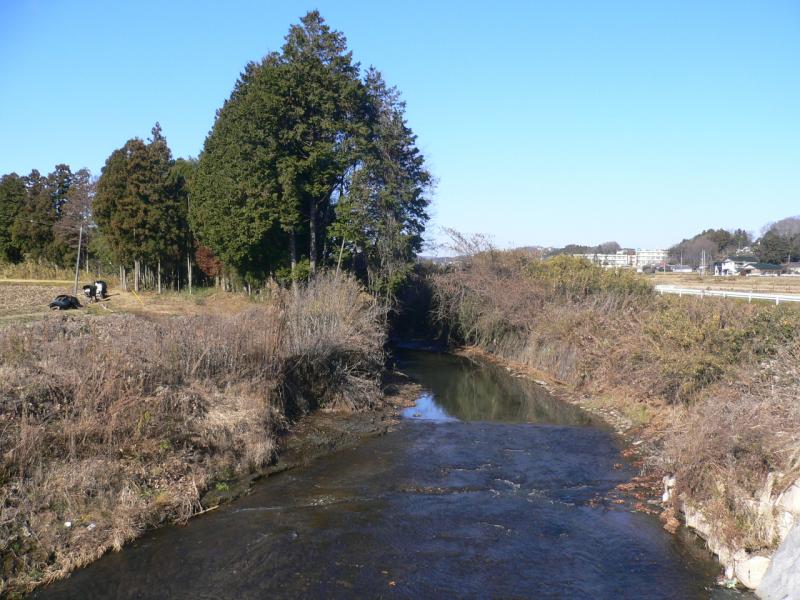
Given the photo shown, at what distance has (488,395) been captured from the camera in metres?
25.2

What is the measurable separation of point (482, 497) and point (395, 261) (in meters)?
19.0

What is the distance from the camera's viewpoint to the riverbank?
435 inches

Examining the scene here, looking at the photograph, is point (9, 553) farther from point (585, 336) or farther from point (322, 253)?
point (322, 253)

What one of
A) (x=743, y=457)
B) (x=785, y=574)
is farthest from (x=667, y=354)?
(x=785, y=574)

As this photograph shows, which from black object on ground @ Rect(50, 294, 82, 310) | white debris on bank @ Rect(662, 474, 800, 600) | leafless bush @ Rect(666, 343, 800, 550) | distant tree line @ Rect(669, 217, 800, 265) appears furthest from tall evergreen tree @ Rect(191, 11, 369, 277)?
distant tree line @ Rect(669, 217, 800, 265)

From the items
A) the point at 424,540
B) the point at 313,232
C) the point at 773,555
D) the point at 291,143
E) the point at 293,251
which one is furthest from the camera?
the point at 313,232

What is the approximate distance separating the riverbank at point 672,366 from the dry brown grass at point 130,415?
381 inches

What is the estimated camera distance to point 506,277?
34.4 meters

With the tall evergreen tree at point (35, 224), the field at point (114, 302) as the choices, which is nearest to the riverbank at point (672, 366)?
the field at point (114, 302)

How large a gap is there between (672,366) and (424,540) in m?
10.8

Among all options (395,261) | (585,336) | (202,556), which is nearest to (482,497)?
(202,556)

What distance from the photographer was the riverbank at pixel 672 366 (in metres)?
11.0

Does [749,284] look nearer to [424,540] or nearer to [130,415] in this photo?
[424,540]

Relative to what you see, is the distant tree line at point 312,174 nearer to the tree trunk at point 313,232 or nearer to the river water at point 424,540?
the tree trunk at point 313,232
